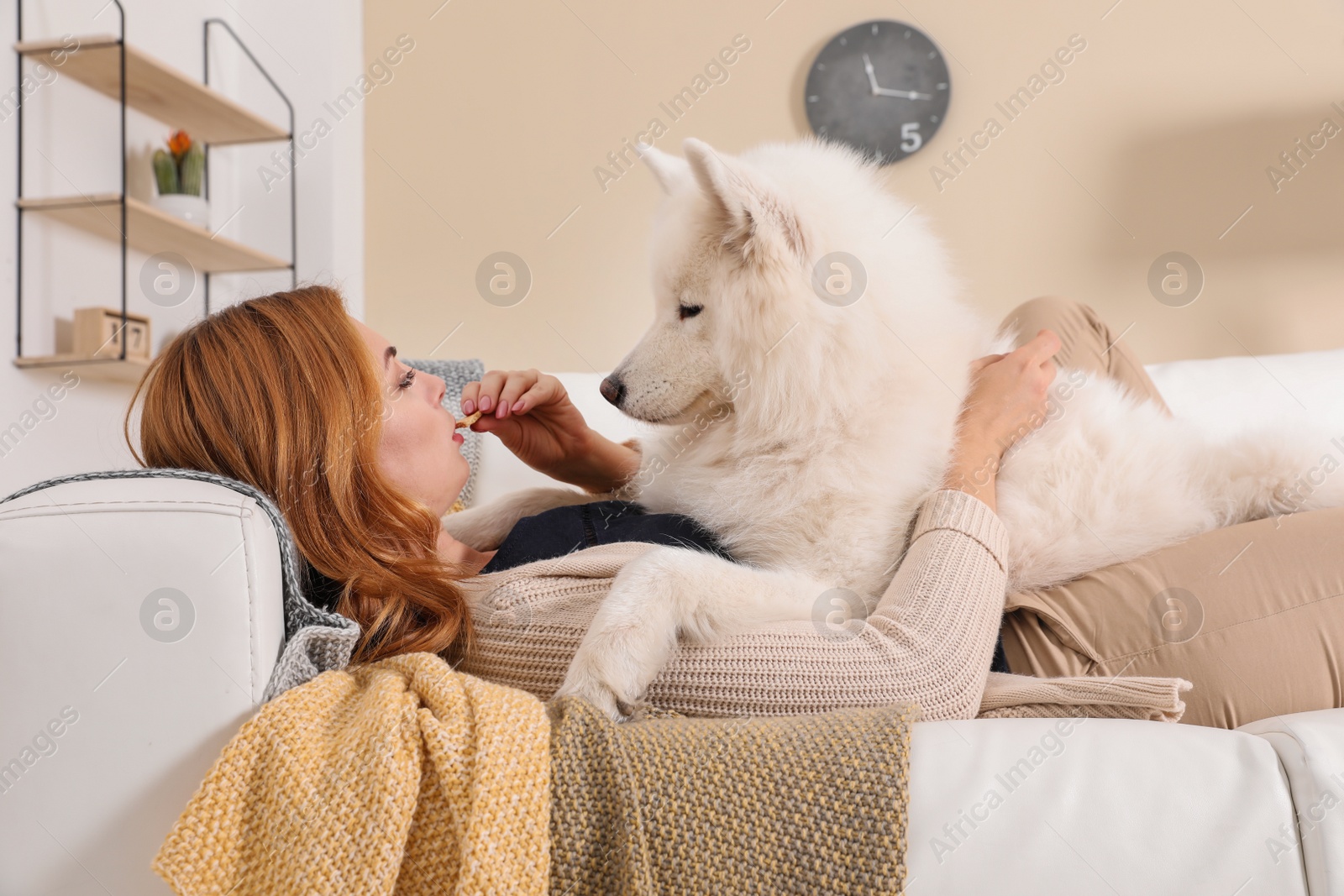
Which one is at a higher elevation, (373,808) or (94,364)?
(94,364)

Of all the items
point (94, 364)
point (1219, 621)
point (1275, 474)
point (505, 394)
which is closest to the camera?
point (1219, 621)

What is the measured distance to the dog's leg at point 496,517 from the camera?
166 centimetres

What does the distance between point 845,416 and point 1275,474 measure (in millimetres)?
753

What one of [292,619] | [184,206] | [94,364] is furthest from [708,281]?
[184,206]

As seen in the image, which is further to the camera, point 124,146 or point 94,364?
point 124,146

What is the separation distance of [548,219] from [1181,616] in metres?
2.82

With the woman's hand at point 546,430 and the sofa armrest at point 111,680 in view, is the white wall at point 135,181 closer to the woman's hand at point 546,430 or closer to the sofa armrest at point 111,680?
the woman's hand at point 546,430

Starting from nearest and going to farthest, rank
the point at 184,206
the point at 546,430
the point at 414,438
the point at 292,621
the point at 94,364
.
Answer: the point at 292,621 → the point at 414,438 → the point at 546,430 → the point at 94,364 → the point at 184,206

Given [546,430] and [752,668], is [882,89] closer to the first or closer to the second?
[546,430]

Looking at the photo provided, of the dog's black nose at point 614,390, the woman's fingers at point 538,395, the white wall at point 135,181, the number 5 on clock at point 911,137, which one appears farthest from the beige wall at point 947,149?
the dog's black nose at point 614,390

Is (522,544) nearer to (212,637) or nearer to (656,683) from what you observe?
(656,683)

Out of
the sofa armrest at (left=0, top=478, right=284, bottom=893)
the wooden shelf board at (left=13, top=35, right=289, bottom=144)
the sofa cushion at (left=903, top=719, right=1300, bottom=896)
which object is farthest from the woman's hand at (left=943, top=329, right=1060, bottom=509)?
the wooden shelf board at (left=13, top=35, right=289, bottom=144)

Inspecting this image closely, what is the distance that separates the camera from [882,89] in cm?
313

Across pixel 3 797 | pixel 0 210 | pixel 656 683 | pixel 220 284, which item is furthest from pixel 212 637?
pixel 220 284
